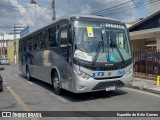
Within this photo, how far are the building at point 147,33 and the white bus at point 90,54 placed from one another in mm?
10682

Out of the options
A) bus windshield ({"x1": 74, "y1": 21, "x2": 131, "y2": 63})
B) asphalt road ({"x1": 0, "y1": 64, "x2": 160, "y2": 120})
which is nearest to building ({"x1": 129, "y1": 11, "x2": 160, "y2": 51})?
bus windshield ({"x1": 74, "y1": 21, "x2": 131, "y2": 63})

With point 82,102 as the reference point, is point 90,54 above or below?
above

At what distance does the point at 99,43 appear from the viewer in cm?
918

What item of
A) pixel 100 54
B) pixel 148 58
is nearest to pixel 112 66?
pixel 100 54

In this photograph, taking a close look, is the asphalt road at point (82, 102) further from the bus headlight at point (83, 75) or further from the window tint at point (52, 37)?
the window tint at point (52, 37)

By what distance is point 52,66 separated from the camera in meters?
11.0

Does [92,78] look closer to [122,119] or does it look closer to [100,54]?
[100,54]

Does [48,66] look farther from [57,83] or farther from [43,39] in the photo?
[43,39]

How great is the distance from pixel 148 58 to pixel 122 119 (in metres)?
9.47

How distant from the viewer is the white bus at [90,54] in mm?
8891

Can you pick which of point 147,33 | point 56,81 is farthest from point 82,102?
point 147,33

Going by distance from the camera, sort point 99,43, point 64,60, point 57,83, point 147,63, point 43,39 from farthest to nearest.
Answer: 1. point 147,63
2. point 43,39
3. point 57,83
4. point 64,60
5. point 99,43

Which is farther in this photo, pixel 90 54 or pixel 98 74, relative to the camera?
pixel 98 74

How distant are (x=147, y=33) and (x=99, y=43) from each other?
44.5ft
